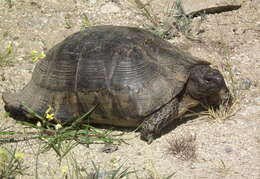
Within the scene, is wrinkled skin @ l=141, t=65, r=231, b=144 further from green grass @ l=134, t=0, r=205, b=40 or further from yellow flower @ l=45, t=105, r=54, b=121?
green grass @ l=134, t=0, r=205, b=40

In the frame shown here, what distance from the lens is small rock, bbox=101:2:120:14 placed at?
7316 millimetres

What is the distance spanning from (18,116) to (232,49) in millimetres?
3058

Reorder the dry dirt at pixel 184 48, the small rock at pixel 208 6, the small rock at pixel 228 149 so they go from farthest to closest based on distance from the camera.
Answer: the small rock at pixel 208 6, the small rock at pixel 228 149, the dry dirt at pixel 184 48

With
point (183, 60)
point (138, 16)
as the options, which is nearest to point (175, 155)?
point (183, 60)

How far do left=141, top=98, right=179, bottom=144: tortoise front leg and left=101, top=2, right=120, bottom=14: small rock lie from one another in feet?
9.01

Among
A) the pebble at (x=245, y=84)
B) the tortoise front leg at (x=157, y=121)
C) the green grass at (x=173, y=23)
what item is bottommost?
the tortoise front leg at (x=157, y=121)

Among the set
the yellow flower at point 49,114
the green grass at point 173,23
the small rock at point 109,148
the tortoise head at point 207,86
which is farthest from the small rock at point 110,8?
the small rock at point 109,148

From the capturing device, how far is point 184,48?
6.48 metres

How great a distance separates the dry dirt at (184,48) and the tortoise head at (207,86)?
259 millimetres

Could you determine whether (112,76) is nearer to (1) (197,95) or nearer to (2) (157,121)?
(2) (157,121)

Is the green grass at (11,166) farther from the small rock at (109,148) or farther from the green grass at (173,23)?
the green grass at (173,23)

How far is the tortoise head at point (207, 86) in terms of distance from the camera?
16.8ft

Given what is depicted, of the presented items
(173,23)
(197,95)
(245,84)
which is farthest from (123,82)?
(173,23)

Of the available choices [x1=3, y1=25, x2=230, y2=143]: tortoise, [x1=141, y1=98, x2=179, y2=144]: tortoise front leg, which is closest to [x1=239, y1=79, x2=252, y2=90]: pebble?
[x1=3, y1=25, x2=230, y2=143]: tortoise
